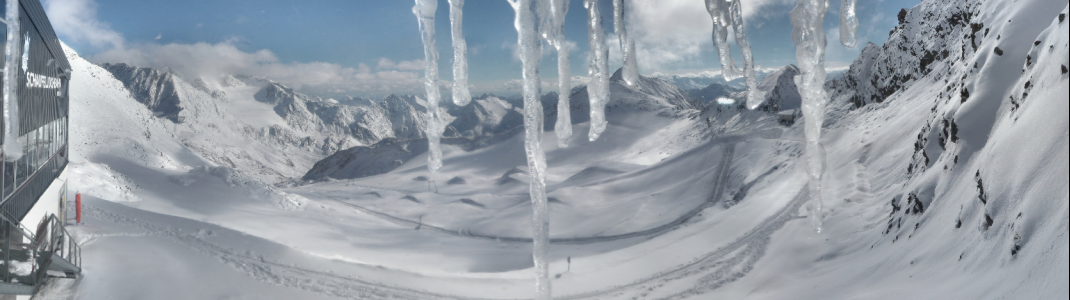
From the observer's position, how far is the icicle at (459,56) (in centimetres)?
781

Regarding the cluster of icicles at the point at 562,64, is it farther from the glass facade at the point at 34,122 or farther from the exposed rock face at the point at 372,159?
the exposed rock face at the point at 372,159

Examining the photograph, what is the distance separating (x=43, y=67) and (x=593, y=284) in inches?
703

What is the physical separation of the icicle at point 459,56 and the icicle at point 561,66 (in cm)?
164

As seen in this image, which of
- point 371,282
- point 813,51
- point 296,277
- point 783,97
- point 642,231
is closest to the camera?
point 813,51

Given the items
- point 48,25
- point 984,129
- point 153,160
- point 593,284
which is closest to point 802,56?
point 984,129

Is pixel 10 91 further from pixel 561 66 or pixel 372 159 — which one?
pixel 372 159

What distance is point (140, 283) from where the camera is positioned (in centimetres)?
975

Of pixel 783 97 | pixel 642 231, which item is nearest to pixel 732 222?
pixel 642 231

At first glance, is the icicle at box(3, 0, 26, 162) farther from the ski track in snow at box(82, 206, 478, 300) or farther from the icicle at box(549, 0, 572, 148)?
the icicle at box(549, 0, 572, 148)

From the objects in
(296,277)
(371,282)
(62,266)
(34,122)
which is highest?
(34,122)

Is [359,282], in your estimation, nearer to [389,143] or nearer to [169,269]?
[169,269]

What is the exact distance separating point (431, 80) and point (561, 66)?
255cm

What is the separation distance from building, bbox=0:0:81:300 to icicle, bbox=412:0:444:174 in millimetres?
7501

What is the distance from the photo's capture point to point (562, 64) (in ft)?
27.8
